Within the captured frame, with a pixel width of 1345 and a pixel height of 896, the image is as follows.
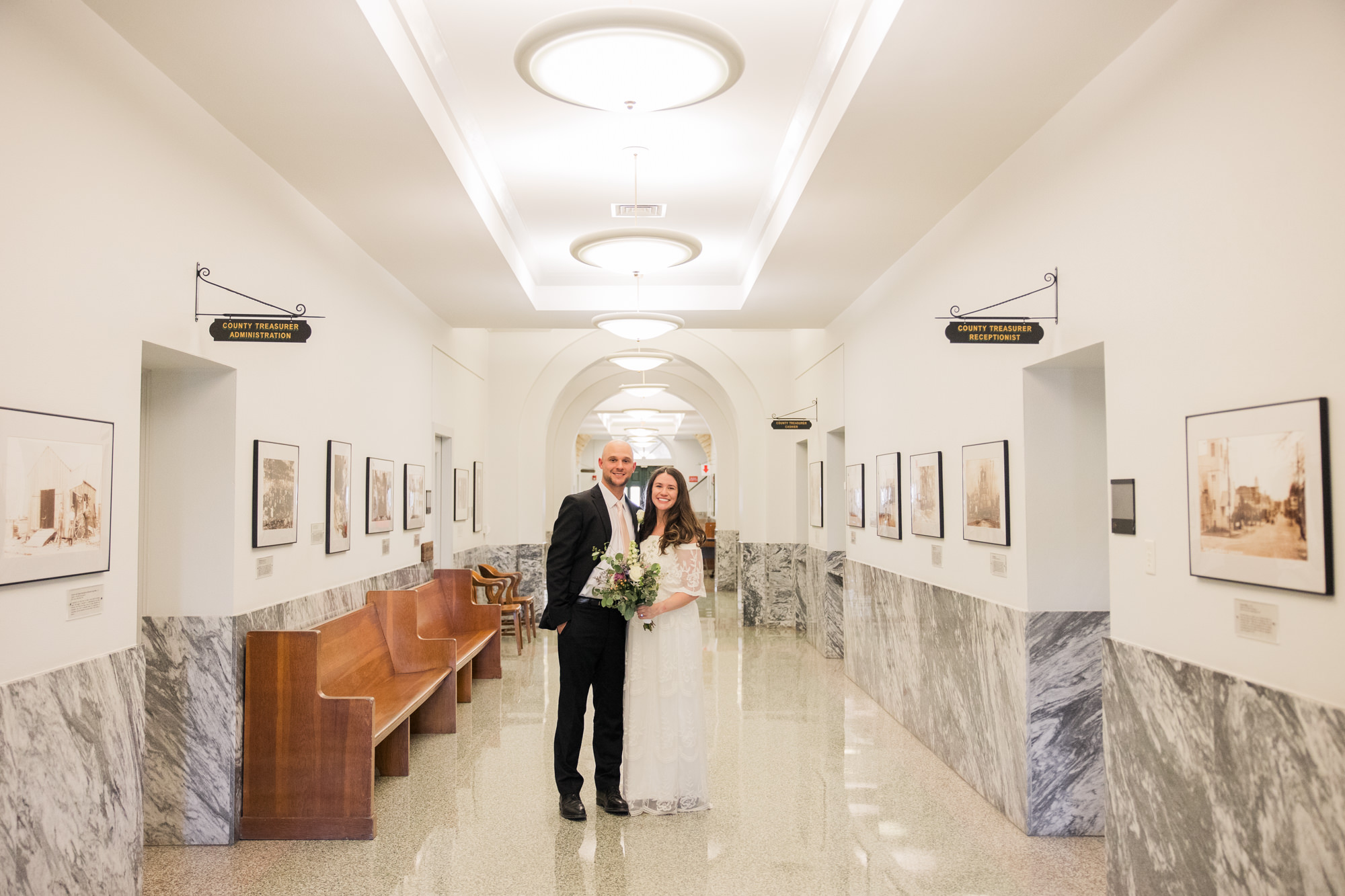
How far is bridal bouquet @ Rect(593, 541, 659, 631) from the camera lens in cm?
478

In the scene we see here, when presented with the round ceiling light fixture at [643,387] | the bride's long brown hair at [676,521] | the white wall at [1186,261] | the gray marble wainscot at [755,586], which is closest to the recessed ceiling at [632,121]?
the white wall at [1186,261]

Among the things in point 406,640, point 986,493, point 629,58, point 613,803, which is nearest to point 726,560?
point 406,640

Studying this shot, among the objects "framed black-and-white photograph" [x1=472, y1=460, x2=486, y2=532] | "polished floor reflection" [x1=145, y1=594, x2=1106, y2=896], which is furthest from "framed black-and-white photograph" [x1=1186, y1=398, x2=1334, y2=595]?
"framed black-and-white photograph" [x1=472, y1=460, x2=486, y2=532]

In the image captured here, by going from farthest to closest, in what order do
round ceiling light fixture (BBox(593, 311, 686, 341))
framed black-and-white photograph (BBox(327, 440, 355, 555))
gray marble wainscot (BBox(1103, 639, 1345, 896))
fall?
round ceiling light fixture (BBox(593, 311, 686, 341))
framed black-and-white photograph (BBox(327, 440, 355, 555))
gray marble wainscot (BBox(1103, 639, 1345, 896))

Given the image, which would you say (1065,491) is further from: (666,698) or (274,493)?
(274,493)

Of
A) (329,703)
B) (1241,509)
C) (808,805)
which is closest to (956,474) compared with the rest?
(808,805)

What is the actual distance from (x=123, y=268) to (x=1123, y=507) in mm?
4390

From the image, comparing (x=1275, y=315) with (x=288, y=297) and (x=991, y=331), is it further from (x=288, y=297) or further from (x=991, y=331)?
(x=288, y=297)

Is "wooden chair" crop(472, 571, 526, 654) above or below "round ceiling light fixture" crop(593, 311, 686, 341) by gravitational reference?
below

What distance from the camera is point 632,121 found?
19.6ft

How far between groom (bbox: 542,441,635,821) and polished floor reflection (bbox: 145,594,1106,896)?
0.25 m

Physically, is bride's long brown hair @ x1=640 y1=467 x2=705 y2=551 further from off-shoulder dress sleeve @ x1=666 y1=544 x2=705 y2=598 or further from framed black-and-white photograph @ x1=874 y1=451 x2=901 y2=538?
framed black-and-white photograph @ x1=874 y1=451 x2=901 y2=538

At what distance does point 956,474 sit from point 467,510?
21.5ft

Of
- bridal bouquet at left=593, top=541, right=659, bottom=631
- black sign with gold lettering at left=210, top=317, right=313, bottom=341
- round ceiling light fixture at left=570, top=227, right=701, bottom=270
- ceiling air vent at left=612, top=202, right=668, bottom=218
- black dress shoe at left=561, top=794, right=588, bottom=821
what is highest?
ceiling air vent at left=612, top=202, right=668, bottom=218
